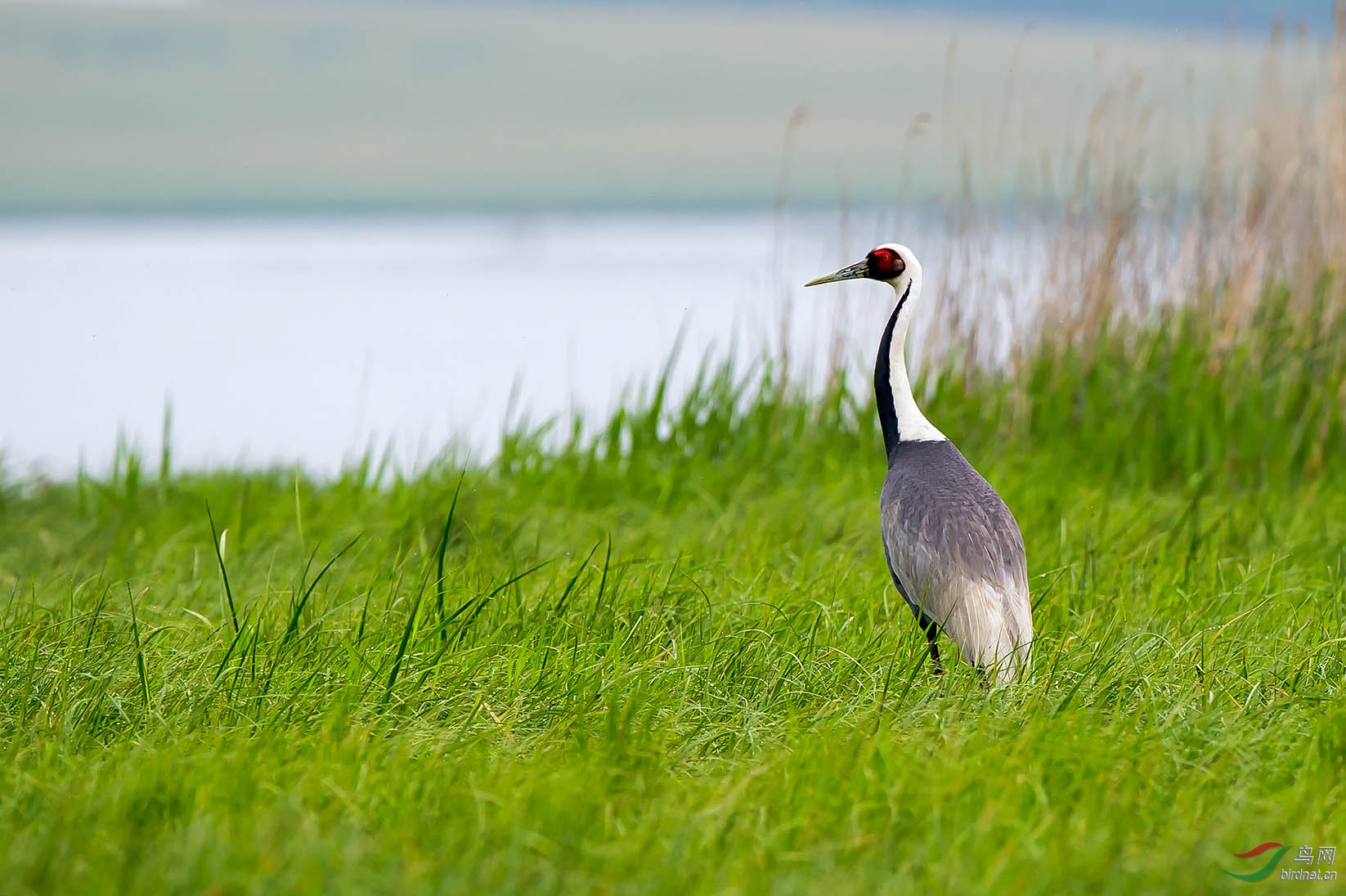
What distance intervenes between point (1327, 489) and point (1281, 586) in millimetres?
1583

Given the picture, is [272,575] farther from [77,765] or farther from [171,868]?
[171,868]

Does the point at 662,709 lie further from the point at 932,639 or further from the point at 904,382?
the point at 904,382

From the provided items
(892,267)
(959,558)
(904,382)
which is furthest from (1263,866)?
(892,267)

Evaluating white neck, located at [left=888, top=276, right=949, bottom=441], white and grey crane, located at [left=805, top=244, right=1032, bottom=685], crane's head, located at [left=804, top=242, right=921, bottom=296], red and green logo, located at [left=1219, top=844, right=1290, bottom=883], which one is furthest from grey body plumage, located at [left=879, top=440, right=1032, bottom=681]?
red and green logo, located at [left=1219, top=844, right=1290, bottom=883]

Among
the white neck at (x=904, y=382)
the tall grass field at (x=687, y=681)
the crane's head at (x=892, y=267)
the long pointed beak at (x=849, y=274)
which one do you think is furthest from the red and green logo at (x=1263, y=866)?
the long pointed beak at (x=849, y=274)

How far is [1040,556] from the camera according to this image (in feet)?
13.8

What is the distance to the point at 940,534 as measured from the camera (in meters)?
3.39

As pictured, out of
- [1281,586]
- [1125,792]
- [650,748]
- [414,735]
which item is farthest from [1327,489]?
[414,735]

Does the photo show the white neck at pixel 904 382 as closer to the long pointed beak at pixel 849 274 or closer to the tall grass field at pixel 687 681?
the long pointed beak at pixel 849 274

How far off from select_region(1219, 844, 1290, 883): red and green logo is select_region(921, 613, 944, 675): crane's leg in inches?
39.3

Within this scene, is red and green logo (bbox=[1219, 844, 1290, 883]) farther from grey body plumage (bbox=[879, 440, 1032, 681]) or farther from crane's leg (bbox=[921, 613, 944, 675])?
crane's leg (bbox=[921, 613, 944, 675])

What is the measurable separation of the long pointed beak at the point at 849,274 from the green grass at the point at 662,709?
37.4 inches

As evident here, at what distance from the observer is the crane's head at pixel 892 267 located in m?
3.88

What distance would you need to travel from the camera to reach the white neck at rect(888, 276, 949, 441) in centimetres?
383
